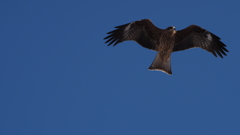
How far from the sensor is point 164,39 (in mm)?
16656

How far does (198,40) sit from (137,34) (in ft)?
6.19

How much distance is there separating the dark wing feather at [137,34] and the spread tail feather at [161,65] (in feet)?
1.33

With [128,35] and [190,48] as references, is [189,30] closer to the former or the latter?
[190,48]

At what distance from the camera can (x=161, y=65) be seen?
55.3ft

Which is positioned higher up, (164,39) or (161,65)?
(164,39)

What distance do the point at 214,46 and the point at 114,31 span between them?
3100mm

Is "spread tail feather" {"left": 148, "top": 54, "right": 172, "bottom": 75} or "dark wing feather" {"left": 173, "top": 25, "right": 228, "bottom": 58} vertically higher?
"dark wing feather" {"left": 173, "top": 25, "right": 228, "bottom": 58}

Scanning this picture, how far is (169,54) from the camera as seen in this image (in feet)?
55.2

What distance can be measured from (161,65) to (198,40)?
1.37 meters

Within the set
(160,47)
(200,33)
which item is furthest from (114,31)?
(200,33)

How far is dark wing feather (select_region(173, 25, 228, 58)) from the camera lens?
16.5 metres

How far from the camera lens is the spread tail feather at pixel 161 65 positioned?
16842mm

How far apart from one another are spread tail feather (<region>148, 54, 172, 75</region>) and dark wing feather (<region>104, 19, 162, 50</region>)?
41 centimetres

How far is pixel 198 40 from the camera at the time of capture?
1672 cm
